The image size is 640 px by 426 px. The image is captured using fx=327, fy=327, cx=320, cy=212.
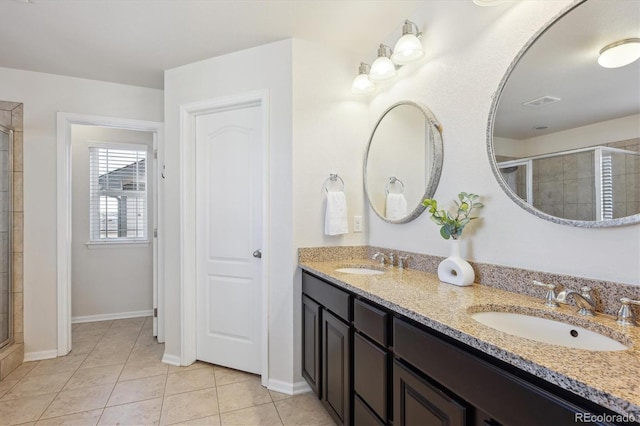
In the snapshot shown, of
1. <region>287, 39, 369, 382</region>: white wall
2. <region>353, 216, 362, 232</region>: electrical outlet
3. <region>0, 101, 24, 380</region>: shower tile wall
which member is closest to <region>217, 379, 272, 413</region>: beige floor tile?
<region>287, 39, 369, 382</region>: white wall

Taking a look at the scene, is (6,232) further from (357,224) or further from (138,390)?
(357,224)

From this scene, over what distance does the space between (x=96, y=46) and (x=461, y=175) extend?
2658 mm

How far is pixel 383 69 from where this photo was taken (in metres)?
2.01

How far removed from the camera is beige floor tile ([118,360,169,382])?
2480 millimetres

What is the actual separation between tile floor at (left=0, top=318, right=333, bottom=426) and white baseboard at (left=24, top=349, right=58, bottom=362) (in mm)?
72

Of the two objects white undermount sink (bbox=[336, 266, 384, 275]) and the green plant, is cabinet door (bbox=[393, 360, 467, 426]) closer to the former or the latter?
the green plant

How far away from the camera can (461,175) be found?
65.0 inches

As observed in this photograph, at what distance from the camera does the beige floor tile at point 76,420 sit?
6.23ft

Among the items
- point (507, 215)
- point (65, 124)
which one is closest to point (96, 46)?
point (65, 124)

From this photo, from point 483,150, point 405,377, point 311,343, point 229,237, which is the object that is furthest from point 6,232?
point 483,150

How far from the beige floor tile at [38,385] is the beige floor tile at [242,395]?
3.88 feet

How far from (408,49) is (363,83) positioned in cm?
47

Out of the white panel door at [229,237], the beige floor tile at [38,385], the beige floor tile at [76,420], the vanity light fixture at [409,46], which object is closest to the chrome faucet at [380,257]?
the white panel door at [229,237]

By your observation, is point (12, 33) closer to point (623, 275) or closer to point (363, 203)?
point (363, 203)
